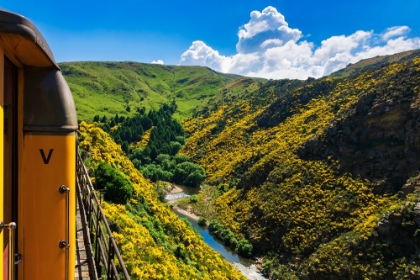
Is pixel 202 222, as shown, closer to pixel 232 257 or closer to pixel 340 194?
pixel 232 257

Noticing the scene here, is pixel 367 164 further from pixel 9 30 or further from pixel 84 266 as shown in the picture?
pixel 9 30

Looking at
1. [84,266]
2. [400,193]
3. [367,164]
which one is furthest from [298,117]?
[84,266]

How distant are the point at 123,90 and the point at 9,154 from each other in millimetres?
150733

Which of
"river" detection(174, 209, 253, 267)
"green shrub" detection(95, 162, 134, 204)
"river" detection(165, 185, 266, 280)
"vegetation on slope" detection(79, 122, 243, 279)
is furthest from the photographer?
"river" detection(174, 209, 253, 267)

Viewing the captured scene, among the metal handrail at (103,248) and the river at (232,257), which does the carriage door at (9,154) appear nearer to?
the metal handrail at (103,248)

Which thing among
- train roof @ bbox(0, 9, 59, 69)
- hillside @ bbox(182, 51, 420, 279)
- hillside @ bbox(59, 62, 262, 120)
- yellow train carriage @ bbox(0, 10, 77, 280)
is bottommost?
A: hillside @ bbox(182, 51, 420, 279)

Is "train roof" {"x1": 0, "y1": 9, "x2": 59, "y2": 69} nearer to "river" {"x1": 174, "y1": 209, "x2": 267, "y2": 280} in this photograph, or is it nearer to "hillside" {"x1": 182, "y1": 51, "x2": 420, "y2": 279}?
"hillside" {"x1": 182, "y1": 51, "x2": 420, "y2": 279}

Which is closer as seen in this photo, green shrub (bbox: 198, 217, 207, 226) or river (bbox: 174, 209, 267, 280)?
river (bbox: 174, 209, 267, 280)

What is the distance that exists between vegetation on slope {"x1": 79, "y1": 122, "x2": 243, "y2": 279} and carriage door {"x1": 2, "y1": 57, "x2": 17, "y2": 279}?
8.11m

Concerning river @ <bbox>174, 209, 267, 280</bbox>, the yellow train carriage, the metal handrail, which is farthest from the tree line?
the yellow train carriage

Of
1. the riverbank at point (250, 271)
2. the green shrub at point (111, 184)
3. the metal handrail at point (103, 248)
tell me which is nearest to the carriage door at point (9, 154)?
the metal handrail at point (103, 248)

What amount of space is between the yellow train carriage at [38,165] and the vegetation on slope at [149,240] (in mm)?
7557

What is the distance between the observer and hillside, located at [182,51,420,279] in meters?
31.2

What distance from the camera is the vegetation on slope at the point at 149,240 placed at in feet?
41.0
